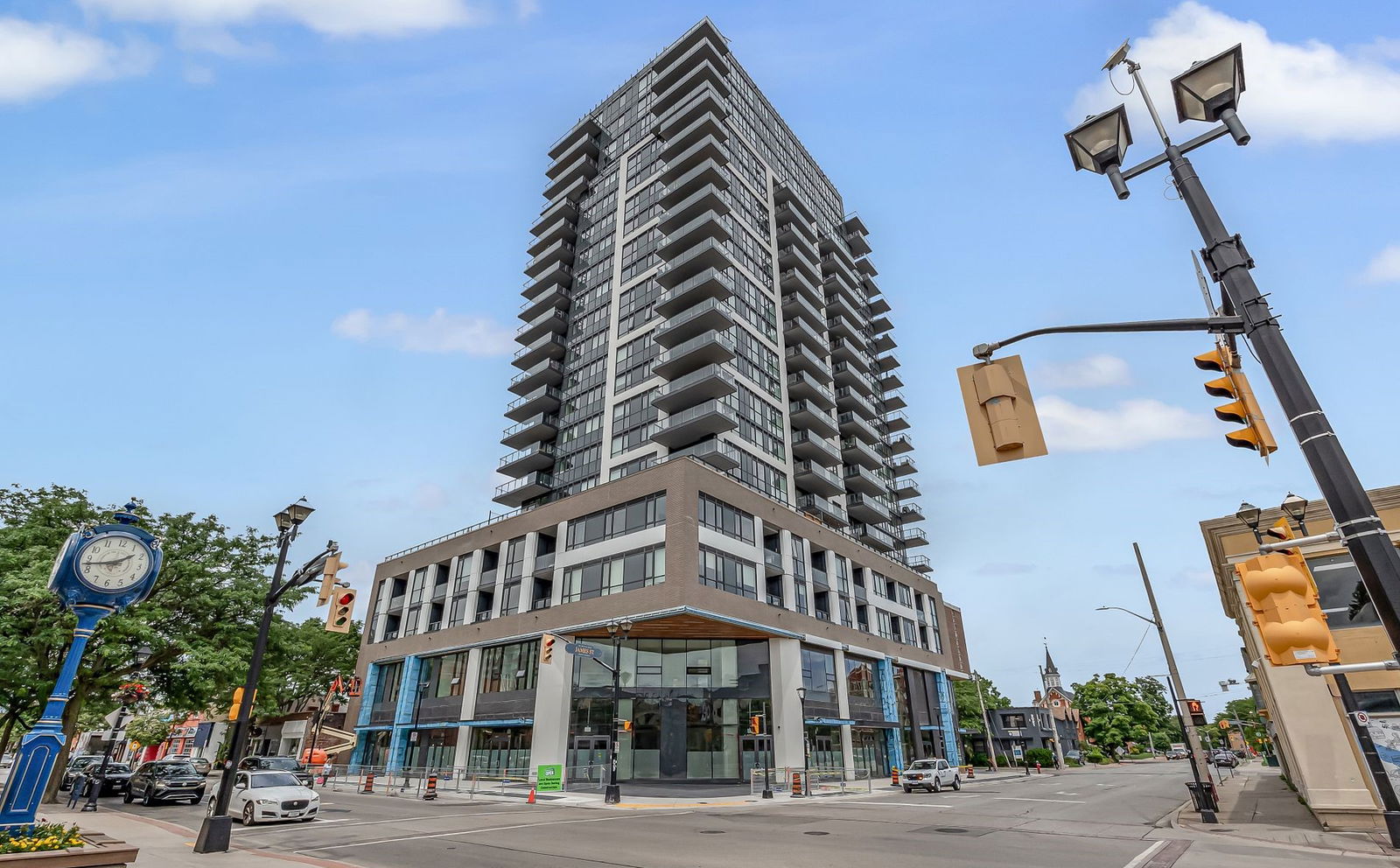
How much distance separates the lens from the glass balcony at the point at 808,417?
56188 millimetres

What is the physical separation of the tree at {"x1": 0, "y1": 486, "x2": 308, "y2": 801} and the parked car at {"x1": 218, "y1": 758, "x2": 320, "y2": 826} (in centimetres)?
610

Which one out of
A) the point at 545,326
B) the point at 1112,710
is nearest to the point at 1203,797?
the point at 545,326

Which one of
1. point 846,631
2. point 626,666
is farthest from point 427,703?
point 846,631

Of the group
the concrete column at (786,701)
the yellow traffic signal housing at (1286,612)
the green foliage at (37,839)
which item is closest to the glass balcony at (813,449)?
the concrete column at (786,701)

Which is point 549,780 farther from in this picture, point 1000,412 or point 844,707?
point 1000,412

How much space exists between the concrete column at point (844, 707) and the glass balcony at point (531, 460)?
28.1 m

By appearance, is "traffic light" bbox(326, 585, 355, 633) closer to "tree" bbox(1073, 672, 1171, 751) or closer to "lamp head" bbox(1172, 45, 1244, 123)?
"lamp head" bbox(1172, 45, 1244, 123)

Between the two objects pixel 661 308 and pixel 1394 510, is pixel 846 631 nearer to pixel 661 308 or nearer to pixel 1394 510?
pixel 661 308

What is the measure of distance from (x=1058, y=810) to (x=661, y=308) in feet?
133

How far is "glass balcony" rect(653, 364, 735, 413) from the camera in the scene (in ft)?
154

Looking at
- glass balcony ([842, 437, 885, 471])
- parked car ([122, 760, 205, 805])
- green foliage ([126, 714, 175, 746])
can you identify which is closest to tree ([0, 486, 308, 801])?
parked car ([122, 760, 205, 805])

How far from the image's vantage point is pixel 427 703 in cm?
4856

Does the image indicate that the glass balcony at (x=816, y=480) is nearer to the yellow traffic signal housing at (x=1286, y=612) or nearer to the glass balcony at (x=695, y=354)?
the glass balcony at (x=695, y=354)

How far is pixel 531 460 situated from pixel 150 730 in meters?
61.5
